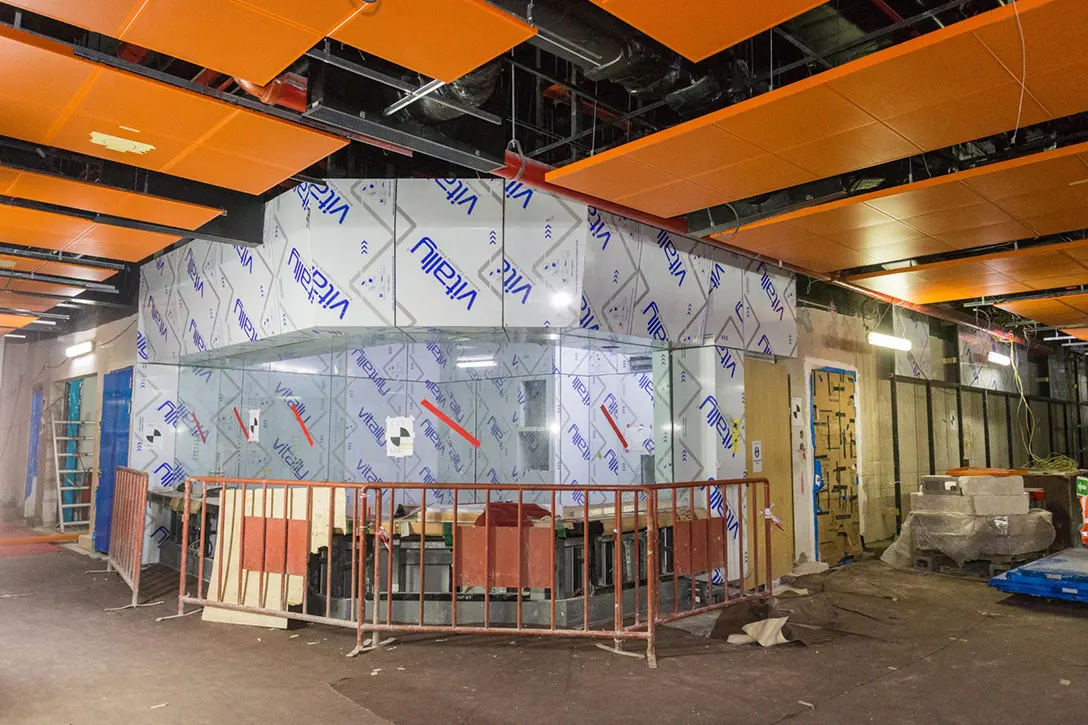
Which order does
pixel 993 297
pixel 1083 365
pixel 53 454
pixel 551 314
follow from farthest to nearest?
1. pixel 1083 365
2. pixel 53 454
3. pixel 993 297
4. pixel 551 314

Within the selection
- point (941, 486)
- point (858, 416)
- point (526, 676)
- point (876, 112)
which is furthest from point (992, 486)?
point (526, 676)

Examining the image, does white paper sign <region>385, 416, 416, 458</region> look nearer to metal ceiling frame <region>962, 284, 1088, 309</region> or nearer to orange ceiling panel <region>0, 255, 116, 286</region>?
orange ceiling panel <region>0, 255, 116, 286</region>

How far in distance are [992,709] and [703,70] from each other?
14.7 feet

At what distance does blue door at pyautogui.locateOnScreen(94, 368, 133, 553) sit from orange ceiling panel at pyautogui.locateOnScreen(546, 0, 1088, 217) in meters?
7.67

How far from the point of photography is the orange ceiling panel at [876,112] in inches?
150

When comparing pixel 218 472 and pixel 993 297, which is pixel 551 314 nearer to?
pixel 218 472

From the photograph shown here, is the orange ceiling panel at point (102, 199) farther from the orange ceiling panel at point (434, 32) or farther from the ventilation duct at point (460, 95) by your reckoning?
the orange ceiling panel at point (434, 32)

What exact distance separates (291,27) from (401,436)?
19.6ft

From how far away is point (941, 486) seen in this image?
30.3 ft

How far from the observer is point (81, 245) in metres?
7.79

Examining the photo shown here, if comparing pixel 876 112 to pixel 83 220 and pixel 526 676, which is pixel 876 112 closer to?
pixel 526 676

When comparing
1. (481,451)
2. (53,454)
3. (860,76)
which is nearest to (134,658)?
(481,451)

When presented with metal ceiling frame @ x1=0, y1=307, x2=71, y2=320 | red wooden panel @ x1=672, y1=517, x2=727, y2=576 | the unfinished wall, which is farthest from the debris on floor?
metal ceiling frame @ x1=0, y1=307, x2=71, y2=320

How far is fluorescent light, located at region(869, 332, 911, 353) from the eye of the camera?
10.6 metres
